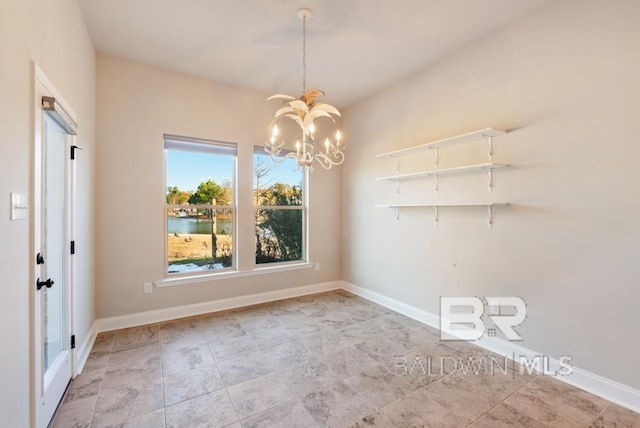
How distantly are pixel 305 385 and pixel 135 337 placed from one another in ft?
6.46

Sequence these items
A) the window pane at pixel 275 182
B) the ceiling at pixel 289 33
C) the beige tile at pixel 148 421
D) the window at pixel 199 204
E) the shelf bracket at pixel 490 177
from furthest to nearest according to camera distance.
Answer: the window pane at pixel 275 182, the window at pixel 199 204, the shelf bracket at pixel 490 177, the ceiling at pixel 289 33, the beige tile at pixel 148 421

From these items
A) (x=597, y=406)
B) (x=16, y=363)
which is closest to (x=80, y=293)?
(x=16, y=363)

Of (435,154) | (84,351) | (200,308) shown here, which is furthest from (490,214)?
(84,351)

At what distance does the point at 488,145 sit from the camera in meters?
2.71

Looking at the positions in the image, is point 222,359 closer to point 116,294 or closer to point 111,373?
point 111,373

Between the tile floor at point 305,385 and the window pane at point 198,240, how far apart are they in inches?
32.1

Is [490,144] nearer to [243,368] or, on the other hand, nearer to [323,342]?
[323,342]

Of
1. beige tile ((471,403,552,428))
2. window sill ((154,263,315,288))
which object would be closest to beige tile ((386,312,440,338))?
beige tile ((471,403,552,428))

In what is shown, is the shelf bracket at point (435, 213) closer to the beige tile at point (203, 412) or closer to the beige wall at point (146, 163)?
the beige wall at point (146, 163)

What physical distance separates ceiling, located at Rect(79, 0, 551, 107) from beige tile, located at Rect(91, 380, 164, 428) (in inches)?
120

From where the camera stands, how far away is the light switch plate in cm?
129

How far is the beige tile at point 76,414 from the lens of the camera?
1765 millimetres

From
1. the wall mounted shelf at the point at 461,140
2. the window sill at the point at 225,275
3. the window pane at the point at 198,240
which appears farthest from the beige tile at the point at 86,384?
the wall mounted shelf at the point at 461,140

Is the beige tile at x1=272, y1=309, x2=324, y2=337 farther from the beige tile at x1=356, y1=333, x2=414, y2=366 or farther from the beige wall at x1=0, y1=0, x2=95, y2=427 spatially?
the beige wall at x1=0, y1=0, x2=95, y2=427
